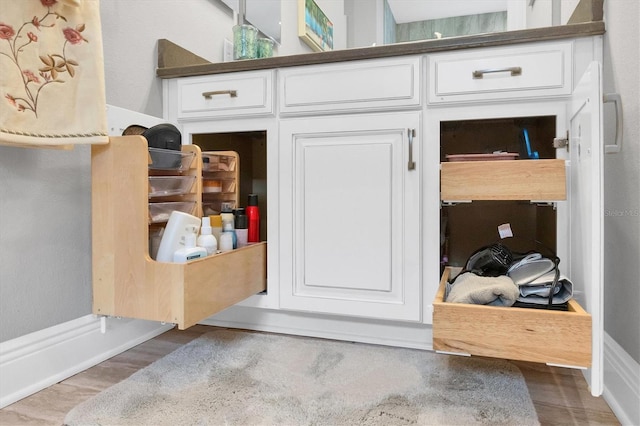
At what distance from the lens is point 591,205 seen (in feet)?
2.67

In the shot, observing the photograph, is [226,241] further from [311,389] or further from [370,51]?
[370,51]

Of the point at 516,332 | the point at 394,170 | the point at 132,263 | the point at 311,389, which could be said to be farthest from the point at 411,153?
the point at 132,263

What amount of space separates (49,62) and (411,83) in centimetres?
97

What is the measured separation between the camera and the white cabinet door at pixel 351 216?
129 centimetres

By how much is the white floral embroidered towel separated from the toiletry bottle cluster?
297mm

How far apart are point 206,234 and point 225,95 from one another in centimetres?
55

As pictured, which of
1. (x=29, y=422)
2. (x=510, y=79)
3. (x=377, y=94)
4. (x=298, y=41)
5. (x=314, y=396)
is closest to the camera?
(x=29, y=422)

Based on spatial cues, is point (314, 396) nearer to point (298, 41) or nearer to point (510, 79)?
point (510, 79)

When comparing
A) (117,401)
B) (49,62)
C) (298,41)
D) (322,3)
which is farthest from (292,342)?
(322,3)

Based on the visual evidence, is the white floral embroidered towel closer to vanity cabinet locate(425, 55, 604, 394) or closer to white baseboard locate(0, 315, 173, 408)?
white baseboard locate(0, 315, 173, 408)

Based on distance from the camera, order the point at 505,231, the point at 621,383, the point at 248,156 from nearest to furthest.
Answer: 1. the point at 621,383
2. the point at 505,231
3. the point at 248,156

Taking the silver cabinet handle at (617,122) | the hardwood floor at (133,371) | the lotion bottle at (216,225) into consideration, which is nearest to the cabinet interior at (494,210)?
the silver cabinet handle at (617,122)

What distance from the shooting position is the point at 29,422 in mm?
922

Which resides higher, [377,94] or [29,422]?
[377,94]
